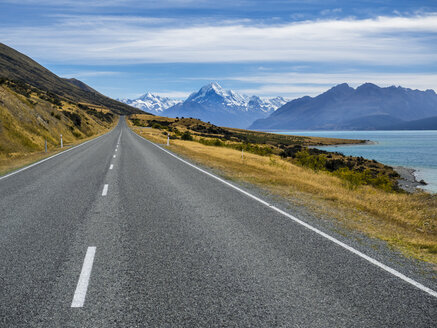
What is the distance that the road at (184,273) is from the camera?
11.8ft

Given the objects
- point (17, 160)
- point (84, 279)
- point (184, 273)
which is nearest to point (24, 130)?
point (17, 160)

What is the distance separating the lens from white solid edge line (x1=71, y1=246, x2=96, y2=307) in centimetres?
390

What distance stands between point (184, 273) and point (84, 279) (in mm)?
1318

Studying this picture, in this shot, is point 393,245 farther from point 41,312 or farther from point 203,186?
point 203,186

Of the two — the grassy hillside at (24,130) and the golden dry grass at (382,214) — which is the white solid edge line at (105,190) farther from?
the grassy hillside at (24,130)

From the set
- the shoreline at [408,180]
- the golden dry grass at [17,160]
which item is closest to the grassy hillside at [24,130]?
the golden dry grass at [17,160]

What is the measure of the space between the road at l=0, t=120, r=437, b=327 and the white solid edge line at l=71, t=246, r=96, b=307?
0.05ft

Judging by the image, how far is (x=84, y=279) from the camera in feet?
14.6

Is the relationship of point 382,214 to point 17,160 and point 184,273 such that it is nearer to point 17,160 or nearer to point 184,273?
point 184,273

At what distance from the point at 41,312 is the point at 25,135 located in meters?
32.5

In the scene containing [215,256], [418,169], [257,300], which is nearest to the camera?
[257,300]

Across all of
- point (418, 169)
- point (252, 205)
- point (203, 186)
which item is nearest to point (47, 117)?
point (203, 186)

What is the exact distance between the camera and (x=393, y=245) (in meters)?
6.18

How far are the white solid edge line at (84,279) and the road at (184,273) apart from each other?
15 millimetres
